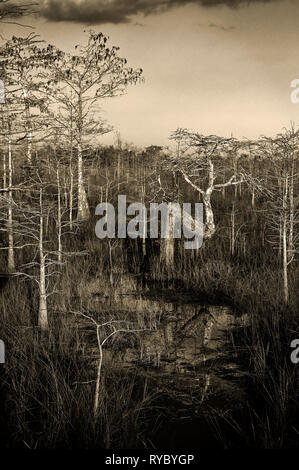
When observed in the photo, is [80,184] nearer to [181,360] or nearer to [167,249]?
[167,249]

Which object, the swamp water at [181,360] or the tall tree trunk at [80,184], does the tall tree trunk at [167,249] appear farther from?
the tall tree trunk at [80,184]

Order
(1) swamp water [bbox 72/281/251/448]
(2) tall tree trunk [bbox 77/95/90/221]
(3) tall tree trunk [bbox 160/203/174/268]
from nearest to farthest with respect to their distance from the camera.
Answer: (1) swamp water [bbox 72/281/251/448] → (3) tall tree trunk [bbox 160/203/174/268] → (2) tall tree trunk [bbox 77/95/90/221]

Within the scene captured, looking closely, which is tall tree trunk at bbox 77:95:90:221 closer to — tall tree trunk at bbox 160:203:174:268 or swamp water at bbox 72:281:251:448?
tall tree trunk at bbox 160:203:174:268

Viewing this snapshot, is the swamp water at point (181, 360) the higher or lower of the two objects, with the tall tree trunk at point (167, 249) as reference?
lower

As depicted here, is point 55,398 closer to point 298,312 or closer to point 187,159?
point 298,312

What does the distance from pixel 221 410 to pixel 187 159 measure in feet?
33.6

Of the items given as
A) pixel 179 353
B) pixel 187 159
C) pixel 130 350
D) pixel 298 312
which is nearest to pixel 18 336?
pixel 130 350

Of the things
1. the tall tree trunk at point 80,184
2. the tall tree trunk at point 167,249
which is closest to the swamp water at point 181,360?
the tall tree trunk at point 167,249

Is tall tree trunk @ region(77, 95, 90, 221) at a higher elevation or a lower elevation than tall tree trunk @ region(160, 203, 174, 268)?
higher

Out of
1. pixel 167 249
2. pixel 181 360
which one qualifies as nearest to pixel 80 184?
pixel 167 249

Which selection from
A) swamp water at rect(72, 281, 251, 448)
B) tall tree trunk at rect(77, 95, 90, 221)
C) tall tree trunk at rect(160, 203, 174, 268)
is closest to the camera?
swamp water at rect(72, 281, 251, 448)

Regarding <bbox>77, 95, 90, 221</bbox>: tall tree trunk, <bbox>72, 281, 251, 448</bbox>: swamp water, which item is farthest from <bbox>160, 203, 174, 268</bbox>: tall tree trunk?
<bbox>77, 95, 90, 221</bbox>: tall tree trunk
